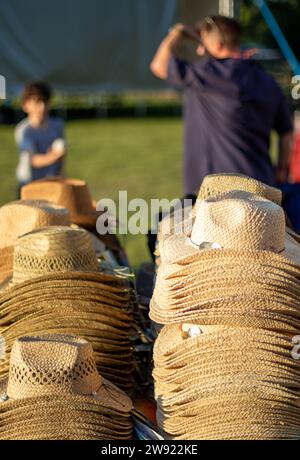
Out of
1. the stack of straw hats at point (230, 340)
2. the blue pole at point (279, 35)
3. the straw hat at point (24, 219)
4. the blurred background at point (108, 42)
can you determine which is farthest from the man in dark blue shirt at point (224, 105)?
the blue pole at point (279, 35)

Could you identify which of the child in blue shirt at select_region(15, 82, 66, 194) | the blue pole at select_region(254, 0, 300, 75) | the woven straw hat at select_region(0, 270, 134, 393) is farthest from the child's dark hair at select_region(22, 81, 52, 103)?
the woven straw hat at select_region(0, 270, 134, 393)

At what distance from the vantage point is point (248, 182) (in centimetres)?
352

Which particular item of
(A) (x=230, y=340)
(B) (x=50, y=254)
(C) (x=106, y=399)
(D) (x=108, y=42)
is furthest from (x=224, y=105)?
(D) (x=108, y=42)

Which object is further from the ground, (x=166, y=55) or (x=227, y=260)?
(x=166, y=55)

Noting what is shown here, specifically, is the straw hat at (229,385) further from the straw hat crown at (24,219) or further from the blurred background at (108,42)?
the blurred background at (108,42)

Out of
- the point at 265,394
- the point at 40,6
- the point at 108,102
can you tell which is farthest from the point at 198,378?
the point at 108,102

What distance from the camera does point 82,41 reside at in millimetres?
10609

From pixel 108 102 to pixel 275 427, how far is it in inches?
877

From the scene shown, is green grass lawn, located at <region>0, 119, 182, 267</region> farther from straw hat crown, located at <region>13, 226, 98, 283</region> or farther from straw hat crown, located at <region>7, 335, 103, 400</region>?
straw hat crown, located at <region>7, 335, 103, 400</region>

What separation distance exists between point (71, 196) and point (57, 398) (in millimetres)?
2342

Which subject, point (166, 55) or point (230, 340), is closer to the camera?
point (230, 340)

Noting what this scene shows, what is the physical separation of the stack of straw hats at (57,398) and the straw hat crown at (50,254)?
59cm

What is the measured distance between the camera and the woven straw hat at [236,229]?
2877 mm

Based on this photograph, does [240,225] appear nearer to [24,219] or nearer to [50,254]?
[50,254]
